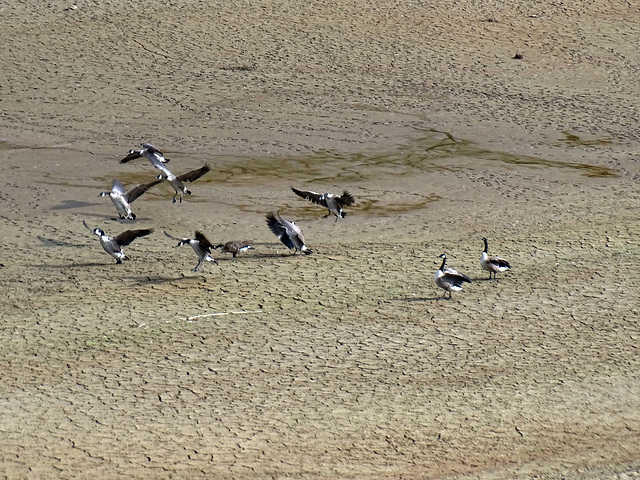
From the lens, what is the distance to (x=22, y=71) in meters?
19.9

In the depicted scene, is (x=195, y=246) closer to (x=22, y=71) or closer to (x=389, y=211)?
(x=389, y=211)

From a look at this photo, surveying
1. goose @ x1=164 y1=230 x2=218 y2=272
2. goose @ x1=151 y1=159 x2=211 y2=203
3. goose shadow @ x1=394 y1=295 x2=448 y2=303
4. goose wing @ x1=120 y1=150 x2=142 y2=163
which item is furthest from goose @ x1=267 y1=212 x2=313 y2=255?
goose wing @ x1=120 y1=150 x2=142 y2=163

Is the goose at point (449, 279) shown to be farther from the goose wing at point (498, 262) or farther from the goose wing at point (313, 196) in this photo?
the goose wing at point (313, 196)

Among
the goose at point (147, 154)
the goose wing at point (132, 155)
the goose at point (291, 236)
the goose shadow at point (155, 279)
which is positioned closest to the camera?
the goose shadow at point (155, 279)

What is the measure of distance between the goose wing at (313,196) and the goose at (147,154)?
7.40 feet

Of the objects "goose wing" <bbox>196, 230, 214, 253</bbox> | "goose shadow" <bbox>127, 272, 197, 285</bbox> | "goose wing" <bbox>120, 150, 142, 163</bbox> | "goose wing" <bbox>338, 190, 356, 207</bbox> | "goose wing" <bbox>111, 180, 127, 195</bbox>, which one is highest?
"goose wing" <bbox>196, 230, 214, 253</bbox>

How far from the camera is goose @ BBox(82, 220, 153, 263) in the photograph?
488 inches

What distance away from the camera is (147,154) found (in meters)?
15.8

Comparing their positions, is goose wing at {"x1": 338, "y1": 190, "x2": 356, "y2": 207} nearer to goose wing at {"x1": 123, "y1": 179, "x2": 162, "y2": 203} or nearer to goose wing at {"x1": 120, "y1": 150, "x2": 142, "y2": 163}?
goose wing at {"x1": 123, "y1": 179, "x2": 162, "y2": 203}

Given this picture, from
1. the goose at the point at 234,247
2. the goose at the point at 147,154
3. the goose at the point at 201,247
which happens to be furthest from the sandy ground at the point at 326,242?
the goose at the point at 147,154

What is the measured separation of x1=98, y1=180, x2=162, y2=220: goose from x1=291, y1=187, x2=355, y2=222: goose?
6.44 feet

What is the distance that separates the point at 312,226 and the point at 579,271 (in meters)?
3.50

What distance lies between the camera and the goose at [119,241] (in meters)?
12.4

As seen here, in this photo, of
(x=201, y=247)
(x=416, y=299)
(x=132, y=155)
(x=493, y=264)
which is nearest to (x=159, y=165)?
(x=132, y=155)
